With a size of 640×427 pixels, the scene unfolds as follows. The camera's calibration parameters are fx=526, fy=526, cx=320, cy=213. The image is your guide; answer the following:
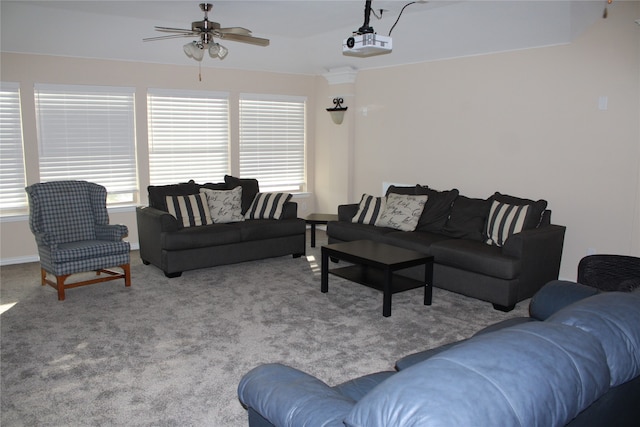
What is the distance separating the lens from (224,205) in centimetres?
620

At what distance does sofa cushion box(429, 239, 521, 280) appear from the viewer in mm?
4508

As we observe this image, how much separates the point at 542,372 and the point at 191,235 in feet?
15.0

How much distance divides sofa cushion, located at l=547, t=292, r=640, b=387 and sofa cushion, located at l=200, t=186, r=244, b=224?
4.70 metres

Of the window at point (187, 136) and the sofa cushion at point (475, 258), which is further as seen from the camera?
the window at point (187, 136)

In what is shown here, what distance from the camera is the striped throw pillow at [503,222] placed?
4934 mm

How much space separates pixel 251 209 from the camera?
647 cm

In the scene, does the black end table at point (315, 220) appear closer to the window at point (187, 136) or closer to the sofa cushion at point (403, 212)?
the sofa cushion at point (403, 212)

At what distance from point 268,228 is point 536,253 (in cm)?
291

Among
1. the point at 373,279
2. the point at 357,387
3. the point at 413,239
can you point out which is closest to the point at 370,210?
the point at 413,239

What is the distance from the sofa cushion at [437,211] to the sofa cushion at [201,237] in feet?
6.82

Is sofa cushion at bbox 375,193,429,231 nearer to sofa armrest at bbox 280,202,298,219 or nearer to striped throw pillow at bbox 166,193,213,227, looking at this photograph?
sofa armrest at bbox 280,202,298,219

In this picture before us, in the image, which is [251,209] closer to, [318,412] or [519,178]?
[519,178]

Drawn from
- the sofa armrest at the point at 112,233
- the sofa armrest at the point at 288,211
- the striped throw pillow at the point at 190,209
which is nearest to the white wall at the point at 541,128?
the sofa armrest at the point at 288,211

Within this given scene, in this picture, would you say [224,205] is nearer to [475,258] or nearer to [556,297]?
[475,258]
